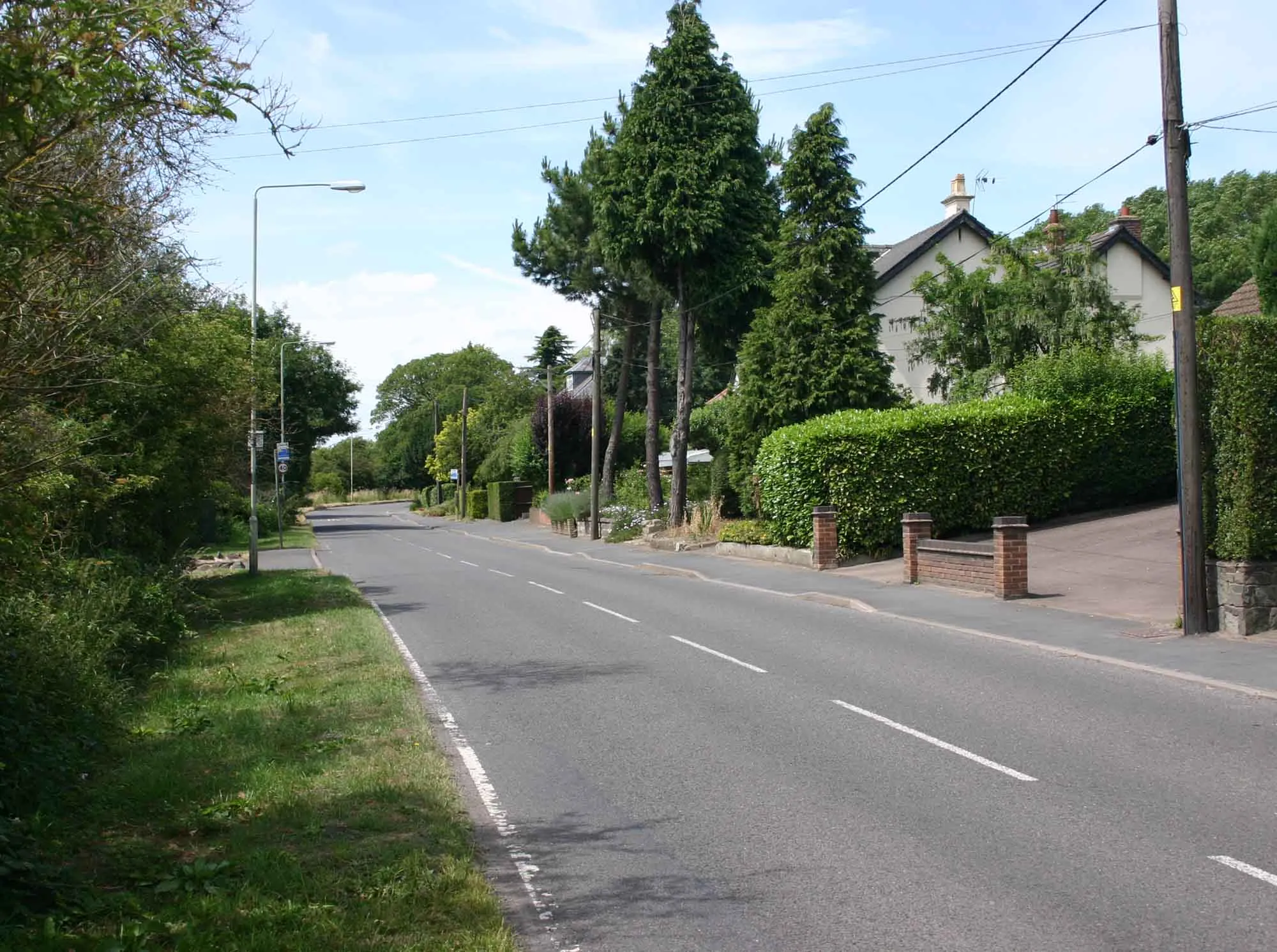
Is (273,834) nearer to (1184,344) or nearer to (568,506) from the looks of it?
(1184,344)

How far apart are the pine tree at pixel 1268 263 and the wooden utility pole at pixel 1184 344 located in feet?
35.1

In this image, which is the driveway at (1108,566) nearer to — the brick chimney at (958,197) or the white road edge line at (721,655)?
the white road edge line at (721,655)

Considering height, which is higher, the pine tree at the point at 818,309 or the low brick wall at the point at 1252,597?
the pine tree at the point at 818,309

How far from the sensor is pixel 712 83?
3575cm

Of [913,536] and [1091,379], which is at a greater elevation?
[1091,379]

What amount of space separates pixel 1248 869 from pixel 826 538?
18.1 meters

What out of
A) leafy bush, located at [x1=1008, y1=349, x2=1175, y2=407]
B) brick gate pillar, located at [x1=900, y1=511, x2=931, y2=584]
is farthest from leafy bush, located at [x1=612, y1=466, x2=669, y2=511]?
brick gate pillar, located at [x1=900, y1=511, x2=931, y2=584]

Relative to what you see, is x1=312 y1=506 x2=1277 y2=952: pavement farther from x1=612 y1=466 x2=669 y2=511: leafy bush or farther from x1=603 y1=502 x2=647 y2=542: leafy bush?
x1=612 y1=466 x2=669 y2=511: leafy bush

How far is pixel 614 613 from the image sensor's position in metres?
17.5

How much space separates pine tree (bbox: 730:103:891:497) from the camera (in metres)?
31.1

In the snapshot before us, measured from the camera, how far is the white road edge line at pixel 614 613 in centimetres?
1645

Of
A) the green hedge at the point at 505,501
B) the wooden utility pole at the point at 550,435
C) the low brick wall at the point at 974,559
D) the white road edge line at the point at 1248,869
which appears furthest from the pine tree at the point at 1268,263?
the green hedge at the point at 505,501

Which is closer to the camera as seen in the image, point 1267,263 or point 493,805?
point 493,805

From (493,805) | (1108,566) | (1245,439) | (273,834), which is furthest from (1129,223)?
(273,834)
